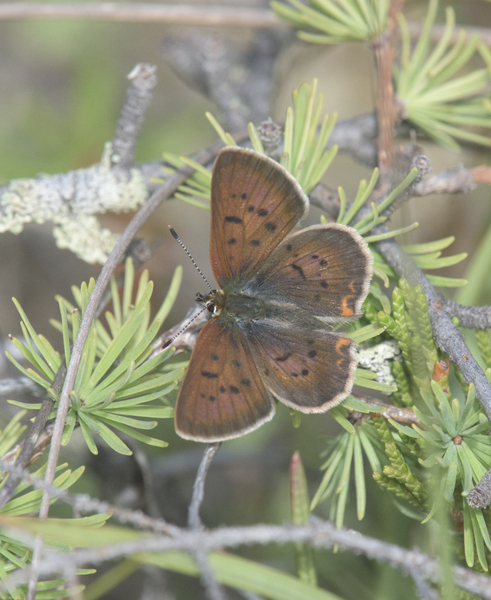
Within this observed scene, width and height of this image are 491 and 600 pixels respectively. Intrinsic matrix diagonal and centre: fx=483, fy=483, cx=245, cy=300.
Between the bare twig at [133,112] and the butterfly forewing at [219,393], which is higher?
the bare twig at [133,112]

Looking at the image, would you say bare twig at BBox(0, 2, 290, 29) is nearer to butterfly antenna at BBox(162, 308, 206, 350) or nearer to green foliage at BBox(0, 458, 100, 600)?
butterfly antenna at BBox(162, 308, 206, 350)

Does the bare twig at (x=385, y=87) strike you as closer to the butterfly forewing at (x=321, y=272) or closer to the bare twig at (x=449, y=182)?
the bare twig at (x=449, y=182)

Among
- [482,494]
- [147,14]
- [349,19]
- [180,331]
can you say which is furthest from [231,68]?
[482,494]

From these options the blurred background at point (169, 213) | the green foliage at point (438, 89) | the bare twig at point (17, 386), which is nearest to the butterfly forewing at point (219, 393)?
the bare twig at point (17, 386)

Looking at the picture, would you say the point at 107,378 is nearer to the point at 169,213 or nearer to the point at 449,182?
the point at 449,182

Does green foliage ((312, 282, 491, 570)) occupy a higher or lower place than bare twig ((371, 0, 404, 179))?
lower

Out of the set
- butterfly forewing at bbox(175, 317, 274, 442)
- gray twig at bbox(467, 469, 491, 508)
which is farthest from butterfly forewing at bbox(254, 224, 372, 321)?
gray twig at bbox(467, 469, 491, 508)

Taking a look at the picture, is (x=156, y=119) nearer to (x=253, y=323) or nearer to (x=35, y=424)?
(x=253, y=323)
